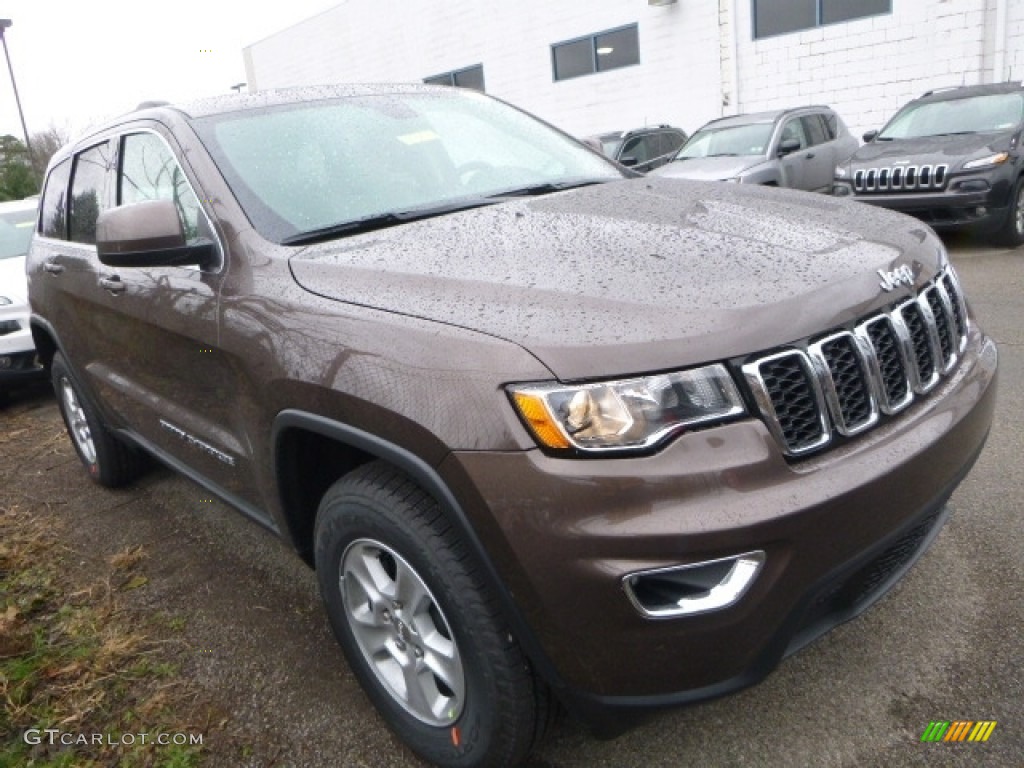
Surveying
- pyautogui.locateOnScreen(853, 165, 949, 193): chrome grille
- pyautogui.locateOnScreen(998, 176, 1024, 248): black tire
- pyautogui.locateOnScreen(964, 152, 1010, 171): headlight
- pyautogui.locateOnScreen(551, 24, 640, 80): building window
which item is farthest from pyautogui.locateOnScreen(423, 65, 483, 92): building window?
pyautogui.locateOnScreen(998, 176, 1024, 248): black tire

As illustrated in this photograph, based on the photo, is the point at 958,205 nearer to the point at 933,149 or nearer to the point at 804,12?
the point at 933,149

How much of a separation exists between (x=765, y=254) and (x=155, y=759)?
2146 millimetres

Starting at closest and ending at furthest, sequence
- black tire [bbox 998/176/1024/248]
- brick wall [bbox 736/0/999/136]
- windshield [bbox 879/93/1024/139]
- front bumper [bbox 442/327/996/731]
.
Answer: front bumper [bbox 442/327/996/731] < black tire [bbox 998/176/1024/248] < windshield [bbox 879/93/1024/139] < brick wall [bbox 736/0/999/136]

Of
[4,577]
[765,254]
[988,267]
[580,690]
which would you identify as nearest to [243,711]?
[580,690]

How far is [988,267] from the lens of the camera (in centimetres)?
752

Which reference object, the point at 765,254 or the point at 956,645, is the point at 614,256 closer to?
the point at 765,254

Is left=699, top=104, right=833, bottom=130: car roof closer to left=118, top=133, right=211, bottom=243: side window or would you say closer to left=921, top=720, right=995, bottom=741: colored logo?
left=118, top=133, right=211, bottom=243: side window

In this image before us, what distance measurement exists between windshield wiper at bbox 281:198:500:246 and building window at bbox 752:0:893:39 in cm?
1410

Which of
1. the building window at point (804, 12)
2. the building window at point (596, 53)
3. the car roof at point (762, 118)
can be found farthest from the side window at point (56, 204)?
the building window at point (596, 53)

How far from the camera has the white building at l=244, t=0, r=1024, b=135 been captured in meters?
13.2

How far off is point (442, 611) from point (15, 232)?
25.5 ft

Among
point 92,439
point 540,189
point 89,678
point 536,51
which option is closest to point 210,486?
point 89,678

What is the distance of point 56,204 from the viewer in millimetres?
4039

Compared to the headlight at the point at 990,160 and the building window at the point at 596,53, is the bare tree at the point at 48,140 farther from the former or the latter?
the headlight at the point at 990,160
